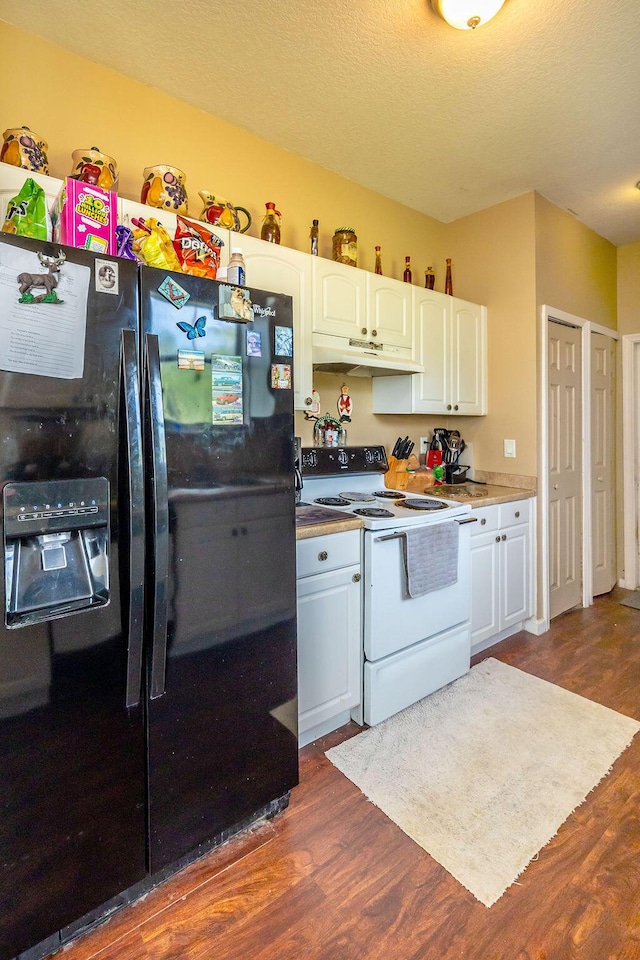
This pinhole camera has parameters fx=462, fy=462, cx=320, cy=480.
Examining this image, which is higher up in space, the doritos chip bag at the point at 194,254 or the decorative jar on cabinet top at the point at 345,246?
the decorative jar on cabinet top at the point at 345,246

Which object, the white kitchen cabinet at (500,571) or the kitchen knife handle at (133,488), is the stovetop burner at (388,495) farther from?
the kitchen knife handle at (133,488)

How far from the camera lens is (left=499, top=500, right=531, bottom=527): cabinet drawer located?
2764 mm

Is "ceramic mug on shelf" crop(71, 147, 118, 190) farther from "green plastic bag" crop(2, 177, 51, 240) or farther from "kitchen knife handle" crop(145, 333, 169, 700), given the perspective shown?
"kitchen knife handle" crop(145, 333, 169, 700)

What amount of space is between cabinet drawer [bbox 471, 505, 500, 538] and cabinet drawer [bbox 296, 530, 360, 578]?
2.85 feet

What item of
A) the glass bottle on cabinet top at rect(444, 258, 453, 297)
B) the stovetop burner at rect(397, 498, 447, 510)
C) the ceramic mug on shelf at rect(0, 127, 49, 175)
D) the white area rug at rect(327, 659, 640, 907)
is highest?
the glass bottle on cabinet top at rect(444, 258, 453, 297)

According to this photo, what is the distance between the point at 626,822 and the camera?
1.58 m

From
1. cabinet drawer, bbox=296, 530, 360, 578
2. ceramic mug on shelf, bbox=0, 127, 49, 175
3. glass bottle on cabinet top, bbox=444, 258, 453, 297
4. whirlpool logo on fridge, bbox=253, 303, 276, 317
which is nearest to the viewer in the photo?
whirlpool logo on fridge, bbox=253, 303, 276, 317

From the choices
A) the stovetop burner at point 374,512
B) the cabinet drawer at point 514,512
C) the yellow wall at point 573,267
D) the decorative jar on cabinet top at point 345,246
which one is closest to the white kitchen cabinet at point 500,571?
the cabinet drawer at point 514,512

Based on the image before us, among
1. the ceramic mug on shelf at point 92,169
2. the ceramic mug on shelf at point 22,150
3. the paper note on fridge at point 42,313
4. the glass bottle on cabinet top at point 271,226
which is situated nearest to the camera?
the paper note on fridge at point 42,313

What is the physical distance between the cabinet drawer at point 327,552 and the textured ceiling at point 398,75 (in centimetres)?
195

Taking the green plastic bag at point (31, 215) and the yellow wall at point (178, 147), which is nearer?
the green plastic bag at point (31, 215)

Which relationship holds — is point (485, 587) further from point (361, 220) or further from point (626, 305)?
point (626, 305)

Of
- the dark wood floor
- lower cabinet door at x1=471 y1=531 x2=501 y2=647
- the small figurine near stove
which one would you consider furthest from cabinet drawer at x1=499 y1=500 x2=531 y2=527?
the dark wood floor

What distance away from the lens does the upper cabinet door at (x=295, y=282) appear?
6.72 feet
